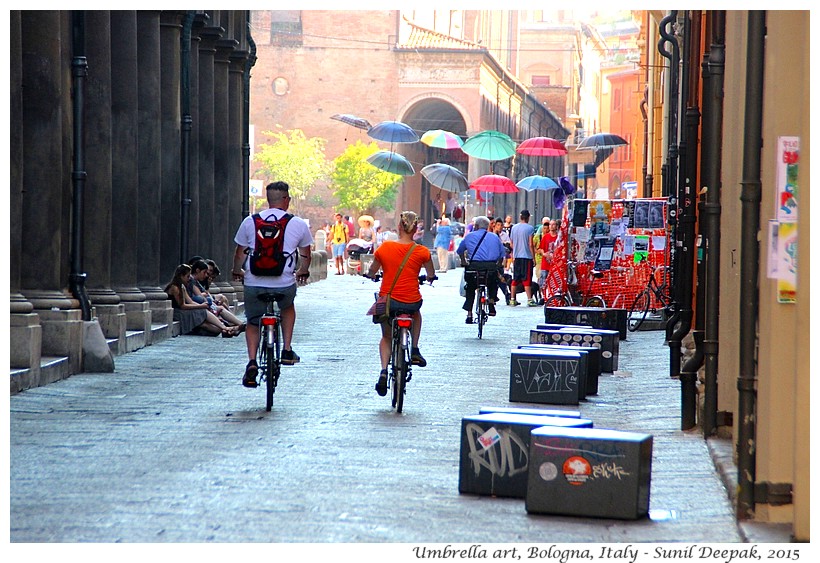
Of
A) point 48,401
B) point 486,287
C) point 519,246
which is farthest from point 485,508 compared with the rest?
point 519,246

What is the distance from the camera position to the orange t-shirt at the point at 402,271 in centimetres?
1172

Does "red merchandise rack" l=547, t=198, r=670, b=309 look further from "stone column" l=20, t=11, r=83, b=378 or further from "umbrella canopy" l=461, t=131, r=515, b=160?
"umbrella canopy" l=461, t=131, r=515, b=160

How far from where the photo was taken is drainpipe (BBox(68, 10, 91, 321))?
1423cm

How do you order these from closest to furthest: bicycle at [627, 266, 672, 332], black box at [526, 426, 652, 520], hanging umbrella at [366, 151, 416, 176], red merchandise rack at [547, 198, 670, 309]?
black box at [526, 426, 652, 520], bicycle at [627, 266, 672, 332], red merchandise rack at [547, 198, 670, 309], hanging umbrella at [366, 151, 416, 176]

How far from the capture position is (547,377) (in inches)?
464

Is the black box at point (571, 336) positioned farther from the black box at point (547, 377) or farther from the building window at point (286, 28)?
the building window at point (286, 28)

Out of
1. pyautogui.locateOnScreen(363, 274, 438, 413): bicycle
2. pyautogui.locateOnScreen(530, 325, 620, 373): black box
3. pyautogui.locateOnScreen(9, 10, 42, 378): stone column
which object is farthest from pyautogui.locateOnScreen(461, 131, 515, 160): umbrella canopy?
pyautogui.locateOnScreen(363, 274, 438, 413): bicycle

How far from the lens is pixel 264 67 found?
6912 centimetres

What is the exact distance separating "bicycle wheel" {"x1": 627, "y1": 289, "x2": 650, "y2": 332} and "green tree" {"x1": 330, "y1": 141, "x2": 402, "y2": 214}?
41226mm

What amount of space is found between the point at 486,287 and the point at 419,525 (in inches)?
537

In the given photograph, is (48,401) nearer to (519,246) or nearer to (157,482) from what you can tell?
(157,482)

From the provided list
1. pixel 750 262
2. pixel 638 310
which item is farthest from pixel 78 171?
pixel 638 310

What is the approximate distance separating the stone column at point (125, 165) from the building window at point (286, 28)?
52.3 metres

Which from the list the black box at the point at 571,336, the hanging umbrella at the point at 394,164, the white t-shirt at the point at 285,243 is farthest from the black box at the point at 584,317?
the hanging umbrella at the point at 394,164
